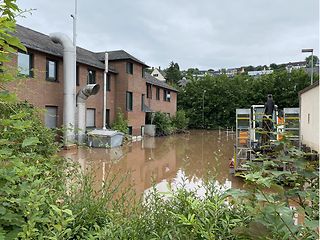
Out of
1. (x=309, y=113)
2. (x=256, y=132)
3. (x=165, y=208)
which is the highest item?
(x=309, y=113)

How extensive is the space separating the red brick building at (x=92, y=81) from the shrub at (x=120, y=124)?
27.4 inches

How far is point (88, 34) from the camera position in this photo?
20672 millimetres

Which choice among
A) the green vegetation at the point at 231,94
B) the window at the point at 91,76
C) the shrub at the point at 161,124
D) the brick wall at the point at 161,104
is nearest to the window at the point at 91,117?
the window at the point at 91,76

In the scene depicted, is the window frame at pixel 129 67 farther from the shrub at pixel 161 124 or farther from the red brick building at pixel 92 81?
the shrub at pixel 161 124

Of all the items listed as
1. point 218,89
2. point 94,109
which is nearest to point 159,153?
point 94,109

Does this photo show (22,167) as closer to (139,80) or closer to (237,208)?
(237,208)

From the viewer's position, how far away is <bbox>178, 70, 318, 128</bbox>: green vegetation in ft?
116

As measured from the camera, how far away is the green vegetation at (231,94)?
1394 inches

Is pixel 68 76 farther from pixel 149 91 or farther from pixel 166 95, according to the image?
pixel 166 95

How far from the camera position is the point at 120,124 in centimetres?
2166

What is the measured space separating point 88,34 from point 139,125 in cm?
936

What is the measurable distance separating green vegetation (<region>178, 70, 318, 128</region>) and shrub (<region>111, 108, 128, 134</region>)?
18847 millimetres

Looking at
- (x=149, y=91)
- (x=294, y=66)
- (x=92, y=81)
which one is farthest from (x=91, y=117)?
(x=294, y=66)

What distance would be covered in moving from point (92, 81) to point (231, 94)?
22.9m
